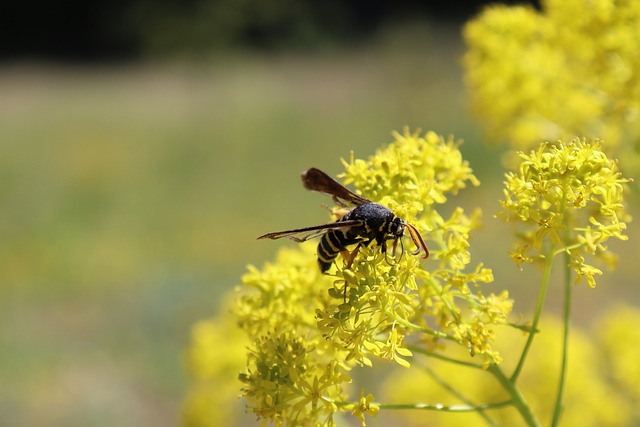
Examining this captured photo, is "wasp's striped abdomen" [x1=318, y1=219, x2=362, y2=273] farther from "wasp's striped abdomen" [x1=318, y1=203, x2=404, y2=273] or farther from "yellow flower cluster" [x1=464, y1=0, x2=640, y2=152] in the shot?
"yellow flower cluster" [x1=464, y1=0, x2=640, y2=152]

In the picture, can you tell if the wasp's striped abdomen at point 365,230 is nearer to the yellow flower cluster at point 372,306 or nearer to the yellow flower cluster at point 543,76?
the yellow flower cluster at point 372,306

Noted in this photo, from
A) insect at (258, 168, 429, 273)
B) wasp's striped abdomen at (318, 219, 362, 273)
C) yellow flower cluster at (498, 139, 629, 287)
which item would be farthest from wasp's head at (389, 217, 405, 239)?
yellow flower cluster at (498, 139, 629, 287)

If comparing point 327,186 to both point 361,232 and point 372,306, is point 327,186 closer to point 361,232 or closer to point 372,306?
point 361,232

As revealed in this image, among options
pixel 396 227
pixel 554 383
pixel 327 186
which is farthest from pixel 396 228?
pixel 554 383

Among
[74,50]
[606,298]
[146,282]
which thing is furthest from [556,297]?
[74,50]

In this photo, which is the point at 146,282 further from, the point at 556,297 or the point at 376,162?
the point at 376,162
